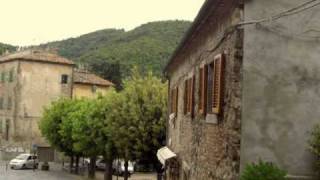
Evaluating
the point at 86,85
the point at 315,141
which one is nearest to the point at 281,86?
the point at 315,141

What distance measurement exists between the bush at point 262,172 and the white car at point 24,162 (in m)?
53.7

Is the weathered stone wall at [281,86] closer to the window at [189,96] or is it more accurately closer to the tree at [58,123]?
the window at [189,96]

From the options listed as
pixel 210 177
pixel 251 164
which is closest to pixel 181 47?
pixel 210 177

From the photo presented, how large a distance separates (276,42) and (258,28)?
15.9 inches

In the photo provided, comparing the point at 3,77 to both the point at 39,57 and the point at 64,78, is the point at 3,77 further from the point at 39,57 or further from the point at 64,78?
the point at 64,78

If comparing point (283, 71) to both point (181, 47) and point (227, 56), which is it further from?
point (181, 47)

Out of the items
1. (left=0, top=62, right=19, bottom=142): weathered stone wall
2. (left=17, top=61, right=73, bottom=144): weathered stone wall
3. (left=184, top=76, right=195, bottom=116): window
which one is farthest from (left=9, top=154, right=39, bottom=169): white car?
(left=184, top=76, right=195, bottom=116): window

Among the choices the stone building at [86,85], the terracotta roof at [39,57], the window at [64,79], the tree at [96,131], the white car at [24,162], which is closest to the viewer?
the tree at [96,131]

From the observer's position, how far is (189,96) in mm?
18734

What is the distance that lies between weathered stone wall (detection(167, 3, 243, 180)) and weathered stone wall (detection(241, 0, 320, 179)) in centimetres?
18

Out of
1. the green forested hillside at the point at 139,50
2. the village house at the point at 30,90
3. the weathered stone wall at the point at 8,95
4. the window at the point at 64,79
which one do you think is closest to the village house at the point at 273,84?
the village house at the point at 30,90

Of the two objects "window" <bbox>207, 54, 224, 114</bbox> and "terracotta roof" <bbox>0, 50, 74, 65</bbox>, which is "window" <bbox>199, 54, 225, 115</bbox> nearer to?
"window" <bbox>207, 54, 224, 114</bbox>

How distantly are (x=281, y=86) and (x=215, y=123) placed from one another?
7.58 ft

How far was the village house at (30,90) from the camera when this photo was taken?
254ft
